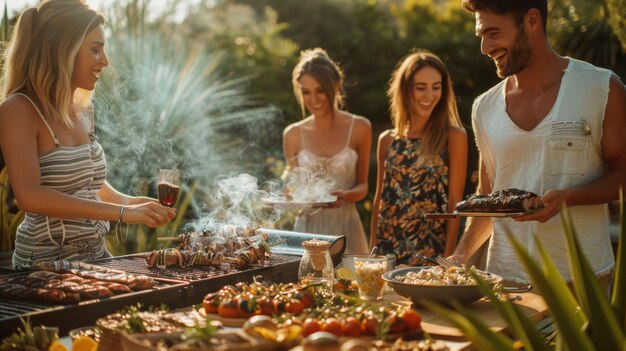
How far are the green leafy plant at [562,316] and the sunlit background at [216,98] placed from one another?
236 centimetres

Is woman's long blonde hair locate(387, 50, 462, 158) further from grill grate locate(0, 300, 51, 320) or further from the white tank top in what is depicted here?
grill grate locate(0, 300, 51, 320)

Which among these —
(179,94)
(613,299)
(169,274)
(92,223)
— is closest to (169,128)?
(179,94)

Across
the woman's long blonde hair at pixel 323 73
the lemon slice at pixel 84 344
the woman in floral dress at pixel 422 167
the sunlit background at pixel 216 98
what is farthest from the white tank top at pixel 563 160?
the woman's long blonde hair at pixel 323 73

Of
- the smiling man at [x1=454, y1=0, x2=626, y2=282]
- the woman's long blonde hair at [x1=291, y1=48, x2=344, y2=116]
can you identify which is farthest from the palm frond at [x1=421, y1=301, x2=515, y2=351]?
the woman's long blonde hair at [x1=291, y1=48, x2=344, y2=116]

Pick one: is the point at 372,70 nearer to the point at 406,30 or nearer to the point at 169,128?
the point at 406,30

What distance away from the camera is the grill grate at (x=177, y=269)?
314 cm

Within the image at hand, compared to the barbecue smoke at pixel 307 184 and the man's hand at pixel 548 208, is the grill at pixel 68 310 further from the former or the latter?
the barbecue smoke at pixel 307 184

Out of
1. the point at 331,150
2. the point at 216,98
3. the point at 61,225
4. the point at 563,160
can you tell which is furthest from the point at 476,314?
the point at 216,98

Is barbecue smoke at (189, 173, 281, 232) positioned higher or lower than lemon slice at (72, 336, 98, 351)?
higher

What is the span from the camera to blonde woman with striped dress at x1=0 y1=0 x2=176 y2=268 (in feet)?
10.9

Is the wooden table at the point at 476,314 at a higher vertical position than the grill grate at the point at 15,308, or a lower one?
lower

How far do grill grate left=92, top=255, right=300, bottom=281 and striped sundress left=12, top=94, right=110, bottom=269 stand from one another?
18 cm

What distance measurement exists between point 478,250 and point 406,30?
10.3 meters

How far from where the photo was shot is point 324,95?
5.45 meters
